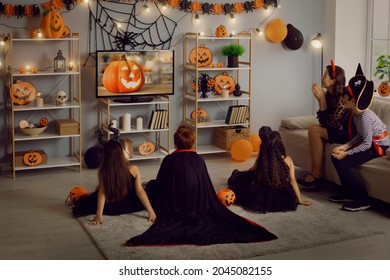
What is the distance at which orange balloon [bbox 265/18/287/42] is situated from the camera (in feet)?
25.0

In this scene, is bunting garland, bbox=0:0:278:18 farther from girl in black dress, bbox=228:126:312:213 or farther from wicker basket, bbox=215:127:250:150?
girl in black dress, bbox=228:126:312:213

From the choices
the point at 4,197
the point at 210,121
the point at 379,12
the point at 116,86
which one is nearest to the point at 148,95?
the point at 116,86

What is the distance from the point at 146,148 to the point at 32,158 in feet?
3.94

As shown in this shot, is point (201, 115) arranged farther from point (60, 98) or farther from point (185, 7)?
point (60, 98)

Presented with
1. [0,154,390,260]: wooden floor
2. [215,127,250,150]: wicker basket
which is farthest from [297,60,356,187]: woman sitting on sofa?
[215,127,250,150]: wicker basket

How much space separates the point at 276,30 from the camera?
7.61 meters

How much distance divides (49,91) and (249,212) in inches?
107

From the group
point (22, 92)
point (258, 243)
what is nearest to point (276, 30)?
point (22, 92)

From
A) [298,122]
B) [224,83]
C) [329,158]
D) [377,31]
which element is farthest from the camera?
[377,31]

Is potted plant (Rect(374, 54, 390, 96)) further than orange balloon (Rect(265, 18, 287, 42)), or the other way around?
orange balloon (Rect(265, 18, 287, 42))

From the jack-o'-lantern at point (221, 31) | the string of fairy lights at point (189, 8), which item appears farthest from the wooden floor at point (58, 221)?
the jack-o'-lantern at point (221, 31)

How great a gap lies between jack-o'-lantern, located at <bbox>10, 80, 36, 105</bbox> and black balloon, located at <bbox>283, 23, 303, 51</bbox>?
3.02 metres

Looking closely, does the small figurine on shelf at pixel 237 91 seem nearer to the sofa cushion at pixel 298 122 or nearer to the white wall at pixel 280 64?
the white wall at pixel 280 64

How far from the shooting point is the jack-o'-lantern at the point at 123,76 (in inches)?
268
